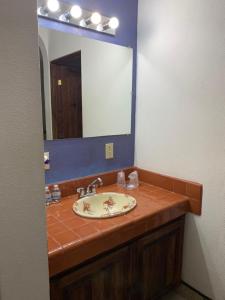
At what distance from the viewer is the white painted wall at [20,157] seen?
56 centimetres

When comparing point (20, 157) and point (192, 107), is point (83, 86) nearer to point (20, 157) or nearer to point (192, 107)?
point (192, 107)

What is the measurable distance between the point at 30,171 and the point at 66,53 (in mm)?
1085

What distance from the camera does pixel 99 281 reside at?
3.69 ft

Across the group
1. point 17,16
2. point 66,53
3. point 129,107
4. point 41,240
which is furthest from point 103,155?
point 17,16

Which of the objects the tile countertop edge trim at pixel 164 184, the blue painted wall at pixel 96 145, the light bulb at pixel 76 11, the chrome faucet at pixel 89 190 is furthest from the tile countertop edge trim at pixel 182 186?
the light bulb at pixel 76 11

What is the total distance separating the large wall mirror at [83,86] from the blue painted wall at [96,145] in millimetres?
45

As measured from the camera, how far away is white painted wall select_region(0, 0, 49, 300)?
1.84 ft

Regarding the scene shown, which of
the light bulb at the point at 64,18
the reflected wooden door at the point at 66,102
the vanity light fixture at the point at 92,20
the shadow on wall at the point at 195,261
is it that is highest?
the vanity light fixture at the point at 92,20

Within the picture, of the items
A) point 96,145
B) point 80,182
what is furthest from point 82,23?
point 80,182

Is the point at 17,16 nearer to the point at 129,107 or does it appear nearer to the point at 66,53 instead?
the point at 66,53

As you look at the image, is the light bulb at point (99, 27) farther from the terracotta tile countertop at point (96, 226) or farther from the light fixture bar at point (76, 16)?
the terracotta tile countertop at point (96, 226)

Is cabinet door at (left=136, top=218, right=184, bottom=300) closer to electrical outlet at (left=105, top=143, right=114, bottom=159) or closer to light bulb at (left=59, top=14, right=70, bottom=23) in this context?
electrical outlet at (left=105, top=143, right=114, bottom=159)

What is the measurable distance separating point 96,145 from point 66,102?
1.23ft

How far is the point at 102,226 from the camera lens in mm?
1122
